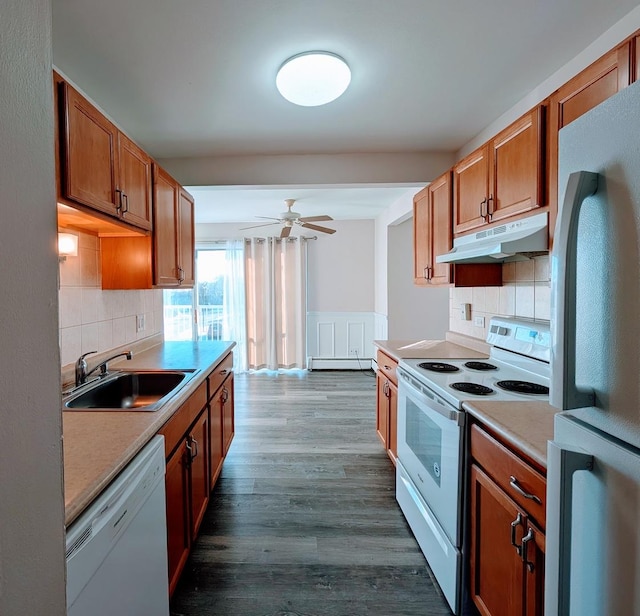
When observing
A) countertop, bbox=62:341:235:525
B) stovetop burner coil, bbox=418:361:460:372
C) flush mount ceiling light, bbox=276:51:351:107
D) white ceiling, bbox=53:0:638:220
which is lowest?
countertop, bbox=62:341:235:525

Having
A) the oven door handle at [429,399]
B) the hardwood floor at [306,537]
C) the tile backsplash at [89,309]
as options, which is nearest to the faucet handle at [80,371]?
the tile backsplash at [89,309]

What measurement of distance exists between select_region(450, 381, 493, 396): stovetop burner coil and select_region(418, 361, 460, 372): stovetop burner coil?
31cm

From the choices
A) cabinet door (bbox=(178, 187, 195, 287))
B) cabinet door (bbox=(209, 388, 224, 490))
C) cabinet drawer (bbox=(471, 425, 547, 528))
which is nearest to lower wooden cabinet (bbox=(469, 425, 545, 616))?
cabinet drawer (bbox=(471, 425, 547, 528))

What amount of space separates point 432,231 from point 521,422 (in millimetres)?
1703

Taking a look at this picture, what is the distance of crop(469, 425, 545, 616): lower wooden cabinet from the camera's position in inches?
39.3

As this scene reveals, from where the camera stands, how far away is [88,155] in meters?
1.45

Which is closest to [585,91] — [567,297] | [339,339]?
[567,297]

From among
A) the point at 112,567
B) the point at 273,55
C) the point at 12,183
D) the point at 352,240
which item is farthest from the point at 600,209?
the point at 352,240

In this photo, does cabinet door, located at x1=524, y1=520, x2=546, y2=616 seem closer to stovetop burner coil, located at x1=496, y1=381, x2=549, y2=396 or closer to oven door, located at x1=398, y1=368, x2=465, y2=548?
oven door, located at x1=398, y1=368, x2=465, y2=548

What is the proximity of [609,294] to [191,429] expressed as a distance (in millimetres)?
1700

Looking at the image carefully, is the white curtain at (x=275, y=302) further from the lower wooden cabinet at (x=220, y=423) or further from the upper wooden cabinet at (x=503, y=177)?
the upper wooden cabinet at (x=503, y=177)

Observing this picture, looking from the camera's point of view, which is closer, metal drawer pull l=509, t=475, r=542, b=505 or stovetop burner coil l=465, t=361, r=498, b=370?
metal drawer pull l=509, t=475, r=542, b=505

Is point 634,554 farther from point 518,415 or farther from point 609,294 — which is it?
point 518,415

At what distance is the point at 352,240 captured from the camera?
5.65 metres
